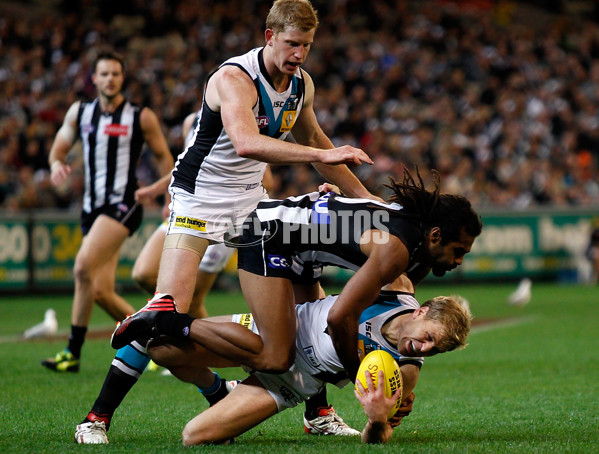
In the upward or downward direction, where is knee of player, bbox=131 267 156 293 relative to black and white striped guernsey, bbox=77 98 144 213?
downward

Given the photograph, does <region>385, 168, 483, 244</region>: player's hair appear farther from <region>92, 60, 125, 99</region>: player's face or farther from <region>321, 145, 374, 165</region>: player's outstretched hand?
<region>92, 60, 125, 99</region>: player's face

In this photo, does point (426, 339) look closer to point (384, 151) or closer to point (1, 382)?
point (1, 382)

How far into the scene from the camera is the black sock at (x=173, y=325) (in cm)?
464

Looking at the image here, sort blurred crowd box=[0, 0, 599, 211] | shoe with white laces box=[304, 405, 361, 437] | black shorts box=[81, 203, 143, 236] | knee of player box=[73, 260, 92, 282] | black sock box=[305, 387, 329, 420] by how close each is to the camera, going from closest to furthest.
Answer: shoe with white laces box=[304, 405, 361, 437], black sock box=[305, 387, 329, 420], knee of player box=[73, 260, 92, 282], black shorts box=[81, 203, 143, 236], blurred crowd box=[0, 0, 599, 211]

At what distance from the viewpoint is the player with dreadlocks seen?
4391 mm

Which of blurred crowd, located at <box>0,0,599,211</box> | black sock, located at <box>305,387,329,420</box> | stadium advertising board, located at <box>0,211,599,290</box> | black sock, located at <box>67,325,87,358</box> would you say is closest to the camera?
black sock, located at <box>305,387,329,420</box>

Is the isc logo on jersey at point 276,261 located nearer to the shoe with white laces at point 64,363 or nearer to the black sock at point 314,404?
the black sock at point 314,404

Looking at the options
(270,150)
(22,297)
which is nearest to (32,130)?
(22,297)

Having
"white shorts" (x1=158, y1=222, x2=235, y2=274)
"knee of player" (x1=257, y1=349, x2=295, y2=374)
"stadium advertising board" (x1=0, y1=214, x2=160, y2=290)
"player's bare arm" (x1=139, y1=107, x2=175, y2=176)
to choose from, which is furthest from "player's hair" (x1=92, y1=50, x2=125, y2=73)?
"stadium advertising board" (x1=0, y1=214, x2=160, y2=290)

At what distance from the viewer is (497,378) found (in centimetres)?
707

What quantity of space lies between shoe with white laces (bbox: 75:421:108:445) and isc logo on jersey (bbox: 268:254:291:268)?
3.87 ft

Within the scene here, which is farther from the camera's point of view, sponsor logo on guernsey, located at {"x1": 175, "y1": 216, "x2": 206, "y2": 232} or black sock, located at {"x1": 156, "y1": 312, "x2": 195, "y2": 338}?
sponsor logo on guernsey, located at {"x1": 175, "y1": 216, "x2": 206, "y2": 232}

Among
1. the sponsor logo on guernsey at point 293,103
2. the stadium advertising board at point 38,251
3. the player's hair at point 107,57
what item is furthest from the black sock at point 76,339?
the stadium advertising board at point 38,251

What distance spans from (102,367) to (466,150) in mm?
12974
